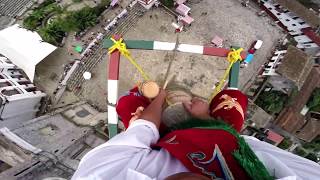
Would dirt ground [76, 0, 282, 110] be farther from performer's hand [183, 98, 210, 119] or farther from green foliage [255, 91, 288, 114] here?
performer's hand [183, 98, 210, 119]

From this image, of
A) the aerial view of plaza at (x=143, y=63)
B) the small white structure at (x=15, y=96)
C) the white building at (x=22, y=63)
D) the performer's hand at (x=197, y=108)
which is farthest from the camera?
the white building at (x=22, y=63)

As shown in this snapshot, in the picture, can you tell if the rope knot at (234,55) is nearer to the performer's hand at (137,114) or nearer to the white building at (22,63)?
the performer's hand at (137,114)

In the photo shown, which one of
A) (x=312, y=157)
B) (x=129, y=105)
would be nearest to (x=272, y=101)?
(x=312, y=157)

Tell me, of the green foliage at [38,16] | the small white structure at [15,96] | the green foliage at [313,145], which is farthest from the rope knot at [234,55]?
the green foliage at [38,16]

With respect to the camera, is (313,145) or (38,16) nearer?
(313,145)

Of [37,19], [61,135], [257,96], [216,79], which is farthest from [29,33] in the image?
[257,96]

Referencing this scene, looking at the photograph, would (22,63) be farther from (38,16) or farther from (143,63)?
(143,63)
